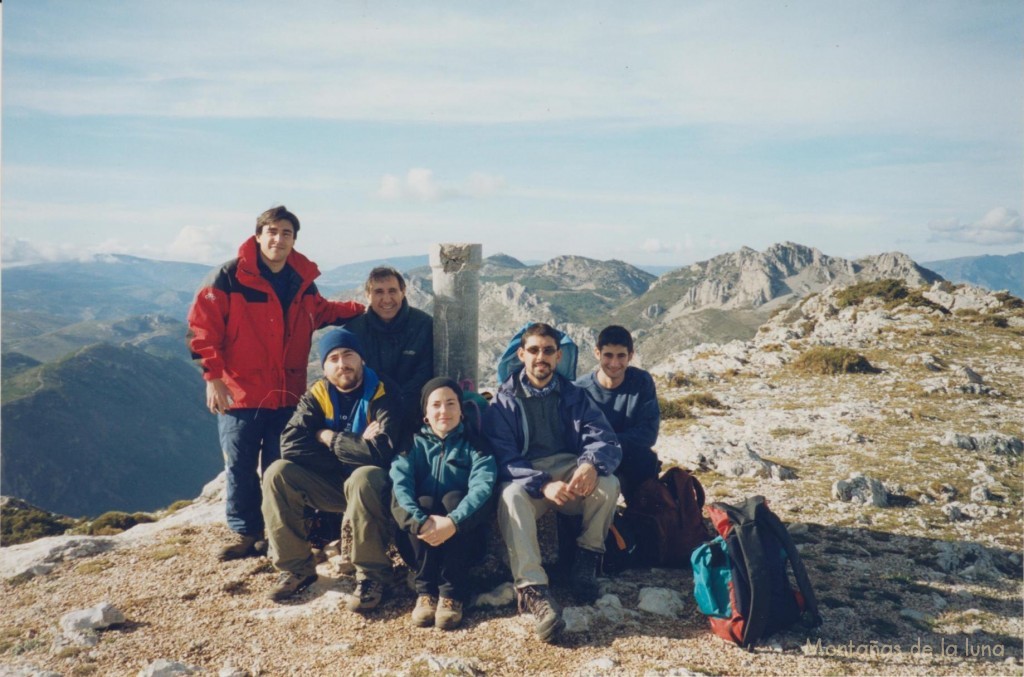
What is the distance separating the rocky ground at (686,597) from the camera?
19.6 ft

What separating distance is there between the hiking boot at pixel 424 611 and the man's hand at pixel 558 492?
179 centimetres

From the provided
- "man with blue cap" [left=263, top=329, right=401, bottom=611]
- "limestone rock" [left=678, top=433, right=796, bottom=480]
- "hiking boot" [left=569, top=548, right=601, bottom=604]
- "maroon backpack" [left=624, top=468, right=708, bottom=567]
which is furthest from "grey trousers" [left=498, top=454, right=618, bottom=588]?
"limestone rock" [left=678, top=433, right=796, bottom=480]

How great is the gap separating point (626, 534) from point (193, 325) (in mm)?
6339

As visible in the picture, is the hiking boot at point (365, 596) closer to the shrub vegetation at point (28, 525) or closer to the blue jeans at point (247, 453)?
the blue jeans at point (247, 453)

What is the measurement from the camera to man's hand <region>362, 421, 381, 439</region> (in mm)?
6930

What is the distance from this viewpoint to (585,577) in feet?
23.3

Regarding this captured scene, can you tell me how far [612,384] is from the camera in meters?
8.28

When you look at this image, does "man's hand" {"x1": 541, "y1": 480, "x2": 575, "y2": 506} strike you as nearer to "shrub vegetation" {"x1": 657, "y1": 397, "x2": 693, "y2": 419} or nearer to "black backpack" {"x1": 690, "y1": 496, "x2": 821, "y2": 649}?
"black backpack" {"x1": 690, "y1": 496, "x2": 821, "y2": 649}

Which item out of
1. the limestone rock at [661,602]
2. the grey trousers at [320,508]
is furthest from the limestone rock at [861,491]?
the grey trousers at [320,508]

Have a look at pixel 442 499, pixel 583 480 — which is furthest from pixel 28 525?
pixel 583 480

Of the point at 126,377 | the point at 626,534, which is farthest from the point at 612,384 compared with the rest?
the point at 126,377

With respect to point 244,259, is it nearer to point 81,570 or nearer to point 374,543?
point 374,543

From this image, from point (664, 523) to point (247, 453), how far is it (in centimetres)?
571

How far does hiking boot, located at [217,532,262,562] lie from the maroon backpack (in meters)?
5.34
